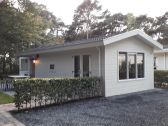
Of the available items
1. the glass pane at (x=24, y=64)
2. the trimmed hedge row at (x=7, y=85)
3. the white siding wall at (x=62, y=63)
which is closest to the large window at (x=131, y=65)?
the white siding wall at (x=62, y=63)

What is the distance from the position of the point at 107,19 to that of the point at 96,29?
Answer: 96.1 inches

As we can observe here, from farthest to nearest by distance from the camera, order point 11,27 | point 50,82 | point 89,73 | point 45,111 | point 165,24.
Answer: point 165,24 → point 11,27 → point 89,73 → point 50,82 → point 45,111

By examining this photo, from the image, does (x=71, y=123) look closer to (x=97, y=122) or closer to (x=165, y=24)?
(x=97, y=122)

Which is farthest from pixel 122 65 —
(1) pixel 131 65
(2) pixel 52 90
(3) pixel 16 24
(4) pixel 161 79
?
(3) pixel 16 24

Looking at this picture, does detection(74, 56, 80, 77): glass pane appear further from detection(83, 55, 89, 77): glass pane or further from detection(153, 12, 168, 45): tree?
detection(153, 12, 168, 45): tree

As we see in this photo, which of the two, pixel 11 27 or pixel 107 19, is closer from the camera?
pixel 11 27

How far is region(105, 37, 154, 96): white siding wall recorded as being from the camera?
10102 millimetres

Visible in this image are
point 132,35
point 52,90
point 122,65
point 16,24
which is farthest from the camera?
point 16,24

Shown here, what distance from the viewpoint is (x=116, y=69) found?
34.3 ft

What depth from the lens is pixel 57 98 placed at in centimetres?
834

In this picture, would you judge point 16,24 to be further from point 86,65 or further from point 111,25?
point 111,25

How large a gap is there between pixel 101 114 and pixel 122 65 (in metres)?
4.58

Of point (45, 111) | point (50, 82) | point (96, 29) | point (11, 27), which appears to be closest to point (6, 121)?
point (45, 111)

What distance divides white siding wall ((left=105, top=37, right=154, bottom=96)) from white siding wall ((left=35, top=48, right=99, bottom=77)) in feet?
2.20
